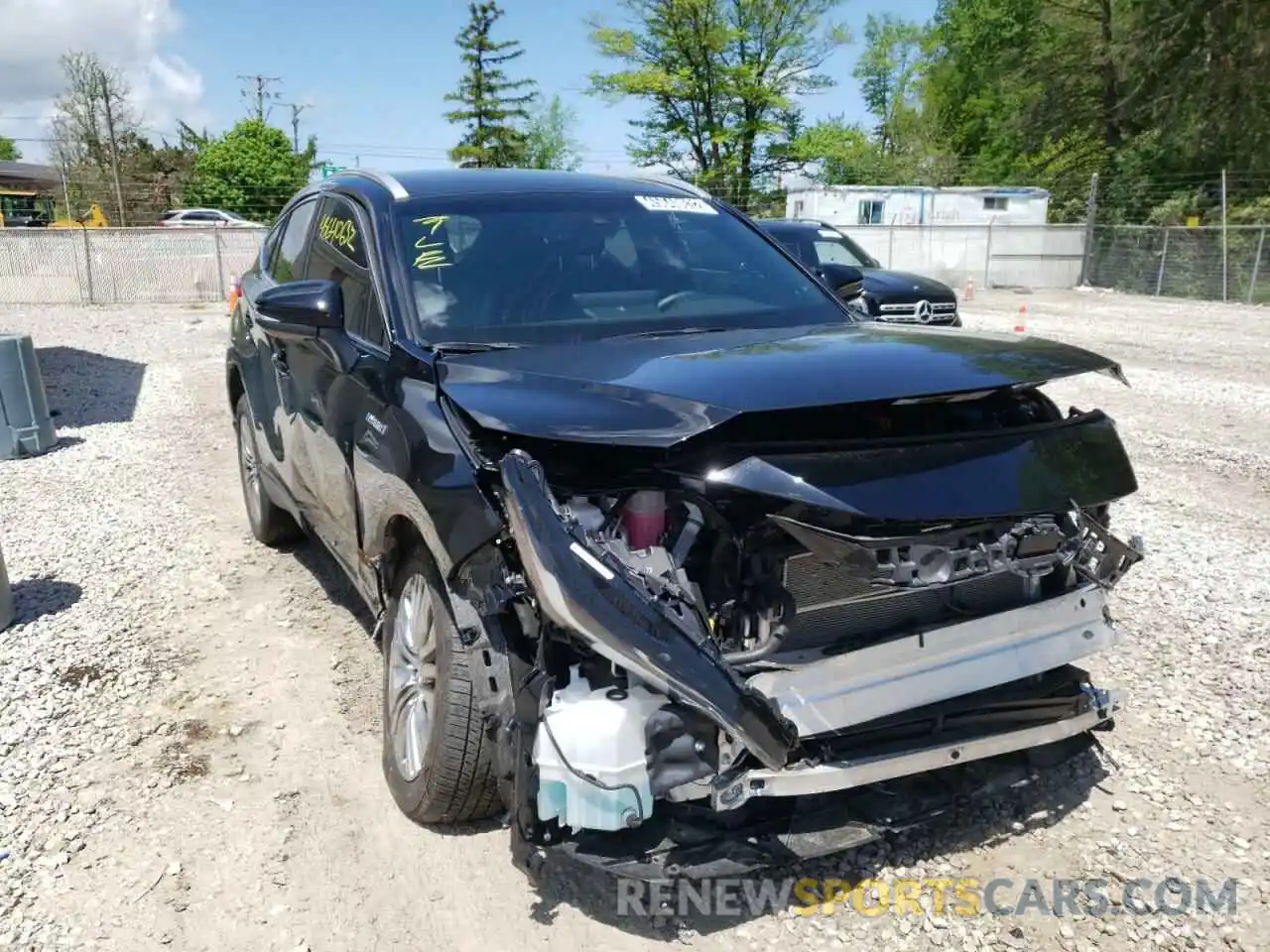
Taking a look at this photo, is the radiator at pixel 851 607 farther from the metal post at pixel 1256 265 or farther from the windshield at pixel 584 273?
the metal post at pixel 1256 265

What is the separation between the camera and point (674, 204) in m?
4.16

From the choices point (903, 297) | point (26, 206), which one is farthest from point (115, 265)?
point (26, 206)

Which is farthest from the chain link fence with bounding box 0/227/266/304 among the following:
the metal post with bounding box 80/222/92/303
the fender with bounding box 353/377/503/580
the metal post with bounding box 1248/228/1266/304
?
the metal post with bounding box 1248/228/1266/304

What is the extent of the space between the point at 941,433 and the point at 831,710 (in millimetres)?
797

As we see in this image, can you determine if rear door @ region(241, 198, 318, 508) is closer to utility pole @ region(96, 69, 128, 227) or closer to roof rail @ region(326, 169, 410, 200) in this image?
roof rail @ region(326, 169, 410, 200)

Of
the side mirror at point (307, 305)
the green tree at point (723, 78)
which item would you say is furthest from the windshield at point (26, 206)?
the side mirror at point (307, 305)

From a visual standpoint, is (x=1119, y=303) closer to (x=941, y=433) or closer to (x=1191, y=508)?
(x=1191, y=508)

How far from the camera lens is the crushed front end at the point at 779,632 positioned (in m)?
2.22

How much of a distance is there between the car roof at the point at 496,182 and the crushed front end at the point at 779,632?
1.69 metres

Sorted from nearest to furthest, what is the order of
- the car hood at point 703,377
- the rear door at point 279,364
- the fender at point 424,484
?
the car hood at point 703,377 → the fender at point 424,484 → the rear door at point 279,364

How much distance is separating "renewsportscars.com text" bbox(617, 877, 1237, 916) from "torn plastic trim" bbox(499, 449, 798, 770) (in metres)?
0.70

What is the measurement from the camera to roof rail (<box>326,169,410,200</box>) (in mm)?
3756

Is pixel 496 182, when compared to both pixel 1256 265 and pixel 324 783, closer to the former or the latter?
pixel 324 783

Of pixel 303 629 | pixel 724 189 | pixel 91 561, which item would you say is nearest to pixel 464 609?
pixel 303 629
